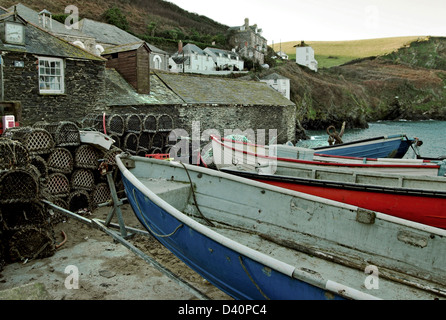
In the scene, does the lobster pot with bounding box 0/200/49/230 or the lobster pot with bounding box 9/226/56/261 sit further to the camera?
the lobster pot with bounding box 0/200/49/230

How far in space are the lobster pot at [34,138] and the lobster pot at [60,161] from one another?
235 mm

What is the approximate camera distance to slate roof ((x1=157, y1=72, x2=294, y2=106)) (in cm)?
2345

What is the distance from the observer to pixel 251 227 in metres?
5.64

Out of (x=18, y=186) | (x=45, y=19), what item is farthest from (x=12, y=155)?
(x=45, y=19)

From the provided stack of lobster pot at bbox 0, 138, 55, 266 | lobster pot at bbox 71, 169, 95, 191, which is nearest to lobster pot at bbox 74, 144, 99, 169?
lobster pot at bbox 71, 169, 95, 191

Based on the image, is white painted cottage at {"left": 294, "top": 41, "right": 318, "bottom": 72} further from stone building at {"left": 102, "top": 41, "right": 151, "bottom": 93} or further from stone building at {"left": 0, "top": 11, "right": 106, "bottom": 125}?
stone building at {"left": 0, "top": 11, "right": 106, "bottom": 125}

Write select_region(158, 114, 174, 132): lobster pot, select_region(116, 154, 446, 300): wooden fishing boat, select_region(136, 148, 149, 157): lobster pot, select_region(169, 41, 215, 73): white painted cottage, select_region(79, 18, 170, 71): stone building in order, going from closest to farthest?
select_region(116, 154, 446, 300): wooden fishing boat
select_region(136, 148, 149, 157): lobster pot
select_region(158, 114, 174, 132): lobster pot
select_region(79, 18, 170, 71): stone building
select_region(169, 41, 215, 73): white painted cottage

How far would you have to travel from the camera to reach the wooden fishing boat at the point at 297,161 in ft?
30.9

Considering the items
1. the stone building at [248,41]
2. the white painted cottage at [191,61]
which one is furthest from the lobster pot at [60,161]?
the stone building at [248,41]

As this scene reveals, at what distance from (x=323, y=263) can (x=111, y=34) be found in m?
49.1

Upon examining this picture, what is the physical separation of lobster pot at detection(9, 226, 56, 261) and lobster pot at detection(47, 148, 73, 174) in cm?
212

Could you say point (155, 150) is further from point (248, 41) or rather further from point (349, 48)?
point (349, 48)
